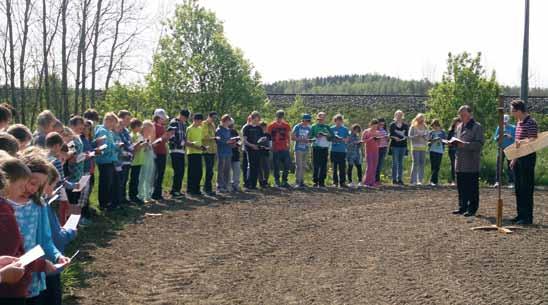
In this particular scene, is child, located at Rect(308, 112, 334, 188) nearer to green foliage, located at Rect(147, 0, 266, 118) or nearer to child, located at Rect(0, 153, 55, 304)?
green foliage, located at Rect(147, 0, 266, 118)

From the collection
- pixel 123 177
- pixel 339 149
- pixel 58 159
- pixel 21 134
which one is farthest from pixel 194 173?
pixel 21 134

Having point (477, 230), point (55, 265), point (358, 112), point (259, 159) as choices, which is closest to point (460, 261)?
point (477, 230)

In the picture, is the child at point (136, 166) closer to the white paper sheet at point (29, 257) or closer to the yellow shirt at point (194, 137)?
the yellow shirt at point (194, 137)

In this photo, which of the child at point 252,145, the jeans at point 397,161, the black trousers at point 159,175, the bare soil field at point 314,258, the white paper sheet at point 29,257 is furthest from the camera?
the jeans at point 397,161

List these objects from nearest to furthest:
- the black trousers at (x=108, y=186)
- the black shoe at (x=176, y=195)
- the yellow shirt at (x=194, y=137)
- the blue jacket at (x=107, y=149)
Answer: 1. the blue jacket at (x=107, y=149)
2. the black trousers at (x=108, y=186)
3. the black shoe at (x=176, y=195)
4. the yellow shirt at (x=194, y=137)

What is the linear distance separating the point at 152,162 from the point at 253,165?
365 centimetres

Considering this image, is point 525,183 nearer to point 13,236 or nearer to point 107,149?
point 107,149

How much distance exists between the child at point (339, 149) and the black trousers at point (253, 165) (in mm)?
2196

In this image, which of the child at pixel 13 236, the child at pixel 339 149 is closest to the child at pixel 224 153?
the child at pixel 339 149

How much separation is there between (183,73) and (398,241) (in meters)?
15.1

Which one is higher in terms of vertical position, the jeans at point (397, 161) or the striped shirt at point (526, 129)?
the striped shirt at point (526, 129)

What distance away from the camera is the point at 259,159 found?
19297 millimetres

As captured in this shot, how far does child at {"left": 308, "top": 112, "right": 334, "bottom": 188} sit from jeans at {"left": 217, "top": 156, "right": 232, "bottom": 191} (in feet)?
8.64

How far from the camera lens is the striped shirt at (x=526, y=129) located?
13109mm
